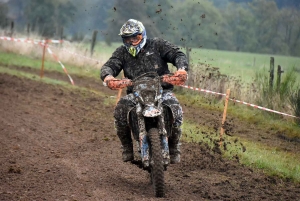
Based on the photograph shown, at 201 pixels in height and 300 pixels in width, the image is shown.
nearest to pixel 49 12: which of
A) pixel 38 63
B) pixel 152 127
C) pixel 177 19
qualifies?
pixel 177 19

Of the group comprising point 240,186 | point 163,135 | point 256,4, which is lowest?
point 240,186

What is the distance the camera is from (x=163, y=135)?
696 centimetres

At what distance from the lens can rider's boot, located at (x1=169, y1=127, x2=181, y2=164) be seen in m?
7.40

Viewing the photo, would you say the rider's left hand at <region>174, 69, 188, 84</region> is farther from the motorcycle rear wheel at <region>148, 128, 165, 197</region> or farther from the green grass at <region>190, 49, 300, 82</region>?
the green grass at <region>190, 49, 300, 82</region>

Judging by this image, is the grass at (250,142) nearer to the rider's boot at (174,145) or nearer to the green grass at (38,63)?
the rider's boot at (174,145)

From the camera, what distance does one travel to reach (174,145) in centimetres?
750

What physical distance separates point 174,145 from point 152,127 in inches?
26.4

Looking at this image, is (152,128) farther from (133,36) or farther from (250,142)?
(250,142)

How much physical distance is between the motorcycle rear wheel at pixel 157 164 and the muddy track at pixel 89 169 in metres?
0.21

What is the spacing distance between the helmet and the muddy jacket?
0.12 meters

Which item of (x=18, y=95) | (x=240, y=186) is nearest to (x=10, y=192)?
(x=240, y=186)

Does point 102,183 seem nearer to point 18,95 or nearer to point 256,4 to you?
point 18,95

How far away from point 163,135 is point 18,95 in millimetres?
9943

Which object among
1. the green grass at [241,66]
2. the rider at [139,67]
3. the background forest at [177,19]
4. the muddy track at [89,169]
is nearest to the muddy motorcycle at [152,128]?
the rider at [139,67]
